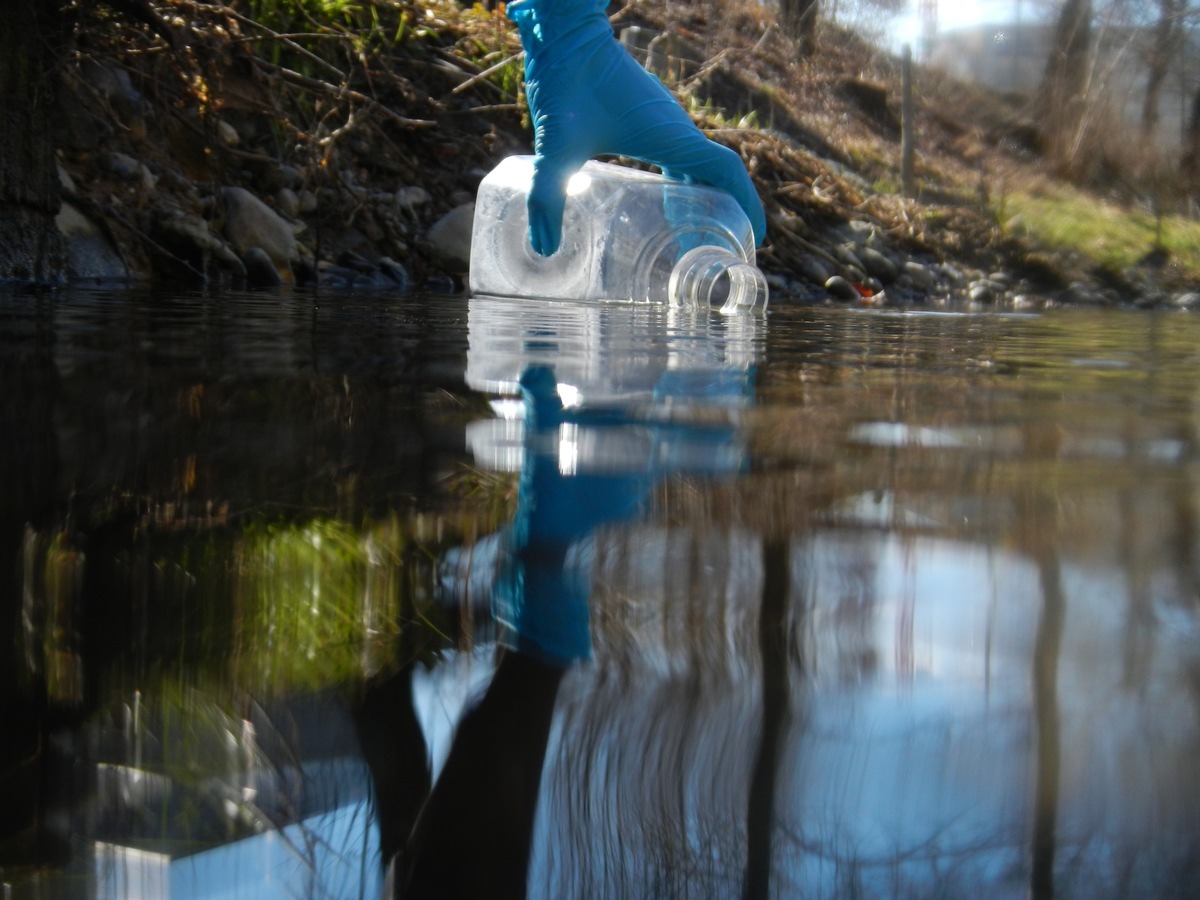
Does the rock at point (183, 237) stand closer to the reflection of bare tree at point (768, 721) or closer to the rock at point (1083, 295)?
the reflection of bare tree at point (768, 721)

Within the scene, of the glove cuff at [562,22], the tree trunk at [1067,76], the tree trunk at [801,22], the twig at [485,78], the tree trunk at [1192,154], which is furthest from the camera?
the tree trunk at [1067,76]

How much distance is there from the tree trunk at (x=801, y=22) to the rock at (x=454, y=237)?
9498 millimetres

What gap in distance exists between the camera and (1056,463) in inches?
32.6

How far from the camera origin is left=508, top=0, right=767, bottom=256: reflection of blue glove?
394cm

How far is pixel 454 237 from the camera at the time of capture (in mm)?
5754

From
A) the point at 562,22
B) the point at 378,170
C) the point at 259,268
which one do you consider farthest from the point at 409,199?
the point at 562,22

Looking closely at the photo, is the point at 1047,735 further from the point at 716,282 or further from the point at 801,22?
the point at 801,22

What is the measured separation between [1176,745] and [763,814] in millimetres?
142

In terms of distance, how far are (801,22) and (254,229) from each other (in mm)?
10824

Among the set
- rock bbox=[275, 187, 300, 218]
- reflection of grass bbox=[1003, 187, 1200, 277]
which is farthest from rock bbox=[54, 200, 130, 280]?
reflection of grass bbox=[1003, 187, 1200, 277]

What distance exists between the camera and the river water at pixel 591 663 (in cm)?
32

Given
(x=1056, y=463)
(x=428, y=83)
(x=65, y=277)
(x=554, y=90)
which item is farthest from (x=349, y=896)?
(x=428, y=83)

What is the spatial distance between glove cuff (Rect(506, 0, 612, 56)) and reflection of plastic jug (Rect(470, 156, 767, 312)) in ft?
1.40

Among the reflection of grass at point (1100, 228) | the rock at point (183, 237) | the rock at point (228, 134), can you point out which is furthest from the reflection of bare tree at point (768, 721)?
the reflection of grass at point (1100, 228)
